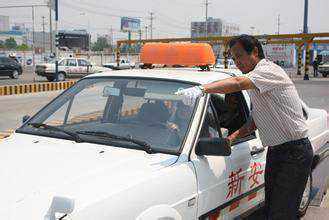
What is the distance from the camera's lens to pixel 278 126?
338 cm

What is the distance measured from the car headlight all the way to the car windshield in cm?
96

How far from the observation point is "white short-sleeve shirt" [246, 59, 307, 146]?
10.5 feet

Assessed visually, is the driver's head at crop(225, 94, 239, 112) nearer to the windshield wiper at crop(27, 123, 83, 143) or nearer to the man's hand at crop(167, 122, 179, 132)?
the man's hand at crop(167, 122, 179, 132)

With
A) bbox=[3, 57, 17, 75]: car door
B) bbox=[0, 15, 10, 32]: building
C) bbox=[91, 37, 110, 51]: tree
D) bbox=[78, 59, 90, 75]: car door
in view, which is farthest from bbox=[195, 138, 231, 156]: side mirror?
bbox=[0, 15, 10, 32]: building

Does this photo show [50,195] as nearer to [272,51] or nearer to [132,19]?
[272,51]

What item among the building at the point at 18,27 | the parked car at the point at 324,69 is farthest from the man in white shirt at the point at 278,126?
the building at the point at 18,27

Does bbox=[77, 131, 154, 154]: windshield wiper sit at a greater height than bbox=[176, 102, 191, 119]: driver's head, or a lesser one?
lesser

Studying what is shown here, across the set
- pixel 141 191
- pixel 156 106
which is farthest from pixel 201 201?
pixel 156 106

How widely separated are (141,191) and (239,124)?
5.11 ft

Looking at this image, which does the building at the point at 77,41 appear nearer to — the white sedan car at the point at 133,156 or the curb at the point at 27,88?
the curb at the point at 27,88

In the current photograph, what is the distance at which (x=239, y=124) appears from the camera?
3932 millimetres

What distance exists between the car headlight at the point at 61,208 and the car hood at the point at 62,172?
58 millimetres

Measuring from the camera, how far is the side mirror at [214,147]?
9.96ft

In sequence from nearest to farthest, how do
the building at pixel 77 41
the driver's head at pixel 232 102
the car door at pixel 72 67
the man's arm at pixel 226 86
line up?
the man's arm at pixel 226 86 < the driver's head at pixel 232 102 < the car door at pixel 72 67 < the building at pixel 77 41
